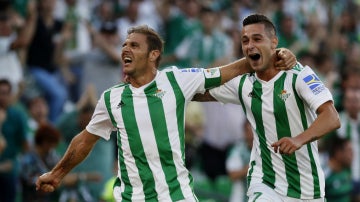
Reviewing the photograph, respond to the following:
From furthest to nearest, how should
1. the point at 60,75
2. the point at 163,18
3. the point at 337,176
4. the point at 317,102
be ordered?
1. the point at 163,18
2. the point at 60,75
3. the point at 337,176
4. the point at 317,102

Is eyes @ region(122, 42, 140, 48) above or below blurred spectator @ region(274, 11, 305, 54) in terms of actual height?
below

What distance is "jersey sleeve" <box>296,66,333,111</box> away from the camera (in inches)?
350

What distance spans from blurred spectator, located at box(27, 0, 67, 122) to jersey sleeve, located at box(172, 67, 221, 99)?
5600mm

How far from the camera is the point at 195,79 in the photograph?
9398mm

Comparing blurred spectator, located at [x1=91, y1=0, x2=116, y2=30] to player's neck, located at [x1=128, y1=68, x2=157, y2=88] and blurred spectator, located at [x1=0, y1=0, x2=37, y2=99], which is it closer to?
blurred spectator, located at [x1=0, y1=0, x2=37, y2=99]

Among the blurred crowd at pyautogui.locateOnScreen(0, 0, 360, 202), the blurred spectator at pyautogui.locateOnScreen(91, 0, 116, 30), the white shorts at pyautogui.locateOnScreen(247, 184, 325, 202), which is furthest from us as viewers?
the blurred spectator at pyautogui.locateOnScreen(91, 0, 116, 30)

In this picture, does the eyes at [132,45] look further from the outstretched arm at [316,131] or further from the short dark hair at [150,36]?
the outstretched arm at [316,131]

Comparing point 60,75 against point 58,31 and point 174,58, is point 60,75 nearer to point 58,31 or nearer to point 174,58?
point 58,31

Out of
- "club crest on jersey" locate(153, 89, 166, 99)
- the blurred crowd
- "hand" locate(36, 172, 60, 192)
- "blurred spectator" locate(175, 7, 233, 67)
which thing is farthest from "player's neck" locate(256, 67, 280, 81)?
"blurred spectator" locate(175, 7, 233, 67)

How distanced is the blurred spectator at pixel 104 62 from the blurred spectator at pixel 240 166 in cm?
230

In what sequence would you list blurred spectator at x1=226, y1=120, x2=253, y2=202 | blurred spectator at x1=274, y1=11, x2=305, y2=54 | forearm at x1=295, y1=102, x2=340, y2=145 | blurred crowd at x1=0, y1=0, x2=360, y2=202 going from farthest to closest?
blurred spectator at x1=274, y1=11, x2=305, y2=54, blurred spectator at x1=226, y1=120, x2=253, y2=202, blurred crowd at x1=0, y1=0, x2=360, y2=202, forearm at x1=295, y1=102, x2=340, y2=145

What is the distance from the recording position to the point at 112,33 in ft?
49.9

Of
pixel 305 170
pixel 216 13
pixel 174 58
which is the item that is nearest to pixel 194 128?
pixel 174 58

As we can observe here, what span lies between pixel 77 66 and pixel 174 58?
1.46 meters
